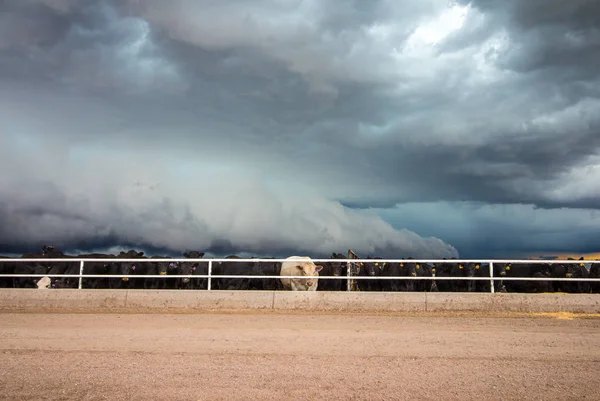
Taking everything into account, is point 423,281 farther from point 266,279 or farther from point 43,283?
point 43,283

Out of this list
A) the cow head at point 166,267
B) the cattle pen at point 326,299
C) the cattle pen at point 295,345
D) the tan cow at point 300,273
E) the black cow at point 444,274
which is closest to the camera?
the cattle pen at point 295,345

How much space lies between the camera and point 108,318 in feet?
39.8

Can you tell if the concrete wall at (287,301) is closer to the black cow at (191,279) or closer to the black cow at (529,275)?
the black cow at (191,279)

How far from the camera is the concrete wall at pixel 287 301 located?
13.5m

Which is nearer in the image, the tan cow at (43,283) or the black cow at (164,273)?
the tan cow at (43,283)

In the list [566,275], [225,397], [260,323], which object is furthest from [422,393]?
[566,275]

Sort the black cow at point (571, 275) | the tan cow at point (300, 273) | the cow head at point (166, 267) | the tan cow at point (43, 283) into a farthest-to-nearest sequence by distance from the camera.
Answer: the black cow at point (571, 275)
the cow head at point (166, 267)
the tan cow at point (300, 273)
the tan cow at point (43, 283)

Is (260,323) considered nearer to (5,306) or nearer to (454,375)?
(454,375)

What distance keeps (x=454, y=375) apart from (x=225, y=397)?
118 inches

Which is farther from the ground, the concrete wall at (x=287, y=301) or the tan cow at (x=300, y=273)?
the tan cow at (x=300, y=273)

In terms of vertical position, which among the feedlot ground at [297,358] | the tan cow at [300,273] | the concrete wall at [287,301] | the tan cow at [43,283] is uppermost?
the tan cow at [300,273]

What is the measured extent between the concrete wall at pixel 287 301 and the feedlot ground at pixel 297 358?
1522 millimetres

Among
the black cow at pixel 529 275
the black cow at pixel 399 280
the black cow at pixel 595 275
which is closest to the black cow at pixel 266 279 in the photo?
the black cow at pixel 399 280

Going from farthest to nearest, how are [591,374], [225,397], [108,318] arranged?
Answer: [108,318] < [591,374] < [225,397]
